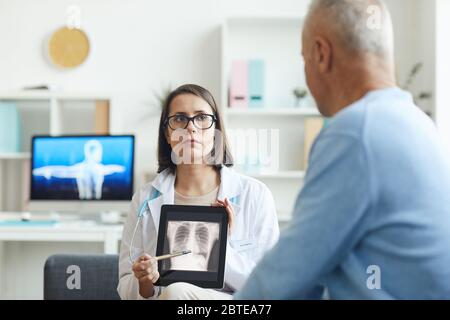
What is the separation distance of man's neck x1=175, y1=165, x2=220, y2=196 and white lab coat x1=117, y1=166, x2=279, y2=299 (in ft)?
0.09

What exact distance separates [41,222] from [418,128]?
9.83 ft

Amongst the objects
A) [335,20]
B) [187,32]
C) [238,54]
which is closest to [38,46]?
[187,32]

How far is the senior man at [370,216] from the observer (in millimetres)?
856

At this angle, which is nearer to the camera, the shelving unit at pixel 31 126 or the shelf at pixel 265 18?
the shelf at pixel 265 18

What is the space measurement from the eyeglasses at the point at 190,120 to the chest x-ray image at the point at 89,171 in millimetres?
1998

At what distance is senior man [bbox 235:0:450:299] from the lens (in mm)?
856

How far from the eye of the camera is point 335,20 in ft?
3.16

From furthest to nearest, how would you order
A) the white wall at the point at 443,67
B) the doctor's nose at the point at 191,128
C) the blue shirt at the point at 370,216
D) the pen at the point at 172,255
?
the white wall at the point at 443,67, the doctor's nose at the point at 191,128, the pen at the point at 172,255, the blue shirt at the point at 370,216

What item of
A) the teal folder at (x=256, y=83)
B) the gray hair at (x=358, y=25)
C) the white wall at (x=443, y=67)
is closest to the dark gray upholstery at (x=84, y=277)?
the gray hair at (x=358, y=25)

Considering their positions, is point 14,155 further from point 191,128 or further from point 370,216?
point 370,216

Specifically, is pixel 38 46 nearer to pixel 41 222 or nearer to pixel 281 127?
pixel 41 222

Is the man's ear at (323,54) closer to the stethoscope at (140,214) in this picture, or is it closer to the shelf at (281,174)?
the stethoscope at (140,214)

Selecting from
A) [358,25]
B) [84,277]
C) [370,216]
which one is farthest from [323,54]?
[84,277]

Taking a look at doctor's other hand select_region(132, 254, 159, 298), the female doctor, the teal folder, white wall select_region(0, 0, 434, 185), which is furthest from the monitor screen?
doctor's other hand select_region(132, 254, 159, 298)
